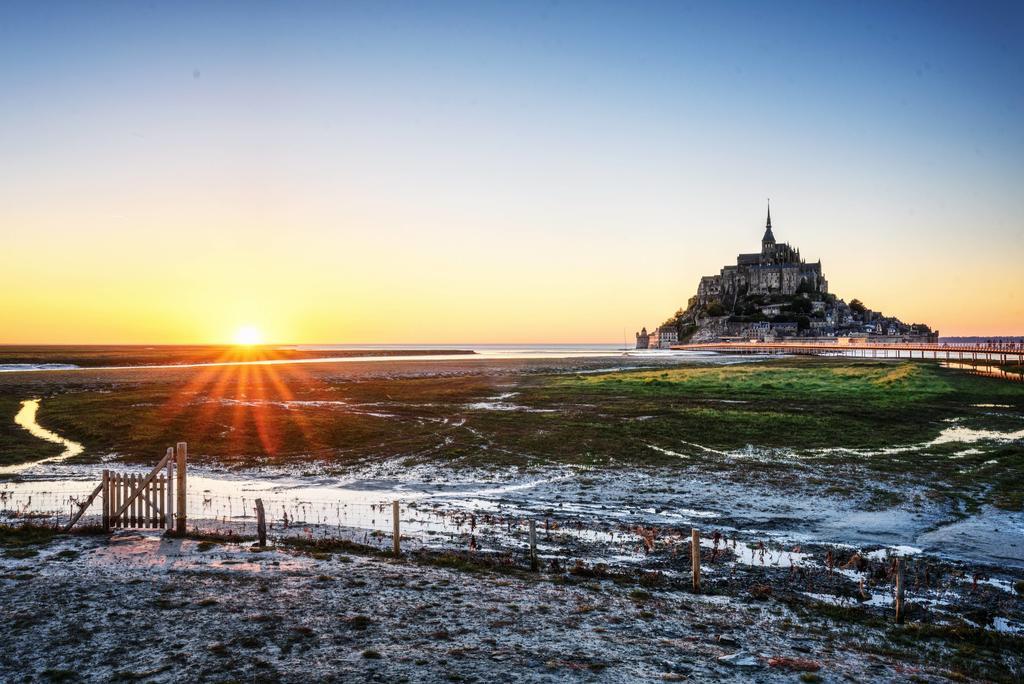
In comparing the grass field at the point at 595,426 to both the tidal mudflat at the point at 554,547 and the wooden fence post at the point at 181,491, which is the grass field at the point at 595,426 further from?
the wooden fence post at the point at 181,491

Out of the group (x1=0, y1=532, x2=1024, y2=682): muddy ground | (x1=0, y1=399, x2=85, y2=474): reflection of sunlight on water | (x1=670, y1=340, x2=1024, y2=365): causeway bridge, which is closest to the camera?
(x1=0, y1=532, x2=1024, y2=682): muddy ground

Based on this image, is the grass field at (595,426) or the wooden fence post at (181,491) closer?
the wooden fence post at (181,491)

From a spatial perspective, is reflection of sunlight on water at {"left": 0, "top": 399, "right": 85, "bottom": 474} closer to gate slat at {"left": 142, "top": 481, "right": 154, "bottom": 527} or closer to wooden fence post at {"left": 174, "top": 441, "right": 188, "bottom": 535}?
gate slat at {"left": 142, "top": 481, "right": 154, "bottom": 527}

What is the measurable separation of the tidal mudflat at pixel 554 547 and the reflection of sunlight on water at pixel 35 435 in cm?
65

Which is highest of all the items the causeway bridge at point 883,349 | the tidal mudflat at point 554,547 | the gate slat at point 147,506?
the causeway bridge at point 883,349

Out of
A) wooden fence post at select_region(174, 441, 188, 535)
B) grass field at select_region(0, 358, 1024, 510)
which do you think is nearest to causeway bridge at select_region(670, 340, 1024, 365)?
grass field at select_region(0, 358, 1024, 510)

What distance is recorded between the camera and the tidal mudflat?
1043 centimetres

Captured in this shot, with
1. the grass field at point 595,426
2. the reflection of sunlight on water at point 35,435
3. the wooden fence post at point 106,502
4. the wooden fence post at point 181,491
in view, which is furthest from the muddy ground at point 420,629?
the reflection of sunlight on water at point 35,435

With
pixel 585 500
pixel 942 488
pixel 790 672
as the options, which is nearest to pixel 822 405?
pixel 942 488

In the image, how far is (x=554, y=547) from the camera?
16.6 m

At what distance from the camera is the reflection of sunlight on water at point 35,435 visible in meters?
27.1

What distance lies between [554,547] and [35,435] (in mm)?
32917

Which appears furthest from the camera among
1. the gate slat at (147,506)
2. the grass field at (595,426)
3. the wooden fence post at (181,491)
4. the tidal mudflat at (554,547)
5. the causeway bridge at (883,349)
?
the causeway bridge at (883,349)

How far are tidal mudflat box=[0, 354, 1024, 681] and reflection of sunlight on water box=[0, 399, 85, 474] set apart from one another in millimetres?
645
